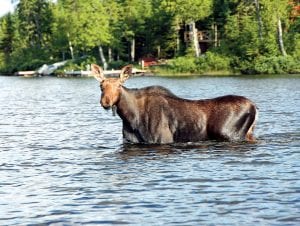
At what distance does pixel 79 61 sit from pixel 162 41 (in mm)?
19002

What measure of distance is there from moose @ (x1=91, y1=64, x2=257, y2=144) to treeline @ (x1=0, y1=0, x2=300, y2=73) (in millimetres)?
67147

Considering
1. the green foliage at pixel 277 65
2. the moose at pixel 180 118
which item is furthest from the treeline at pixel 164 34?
the moose at pixel 180 118

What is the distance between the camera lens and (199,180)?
→ 15.6 metres

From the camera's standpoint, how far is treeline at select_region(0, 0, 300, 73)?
9431 centimetres

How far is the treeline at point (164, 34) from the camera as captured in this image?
9431 cm

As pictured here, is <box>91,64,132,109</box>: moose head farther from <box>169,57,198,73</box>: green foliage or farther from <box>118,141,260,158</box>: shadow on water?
<box>169,57,198,73</box>: green foliage

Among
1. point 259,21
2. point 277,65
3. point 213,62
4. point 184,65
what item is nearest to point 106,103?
point 277,65

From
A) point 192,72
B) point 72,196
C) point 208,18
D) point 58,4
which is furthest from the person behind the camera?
point 58,4

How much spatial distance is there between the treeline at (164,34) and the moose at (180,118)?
67147mm

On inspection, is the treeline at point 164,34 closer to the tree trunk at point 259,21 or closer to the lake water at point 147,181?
the tree trunk at point 259,21

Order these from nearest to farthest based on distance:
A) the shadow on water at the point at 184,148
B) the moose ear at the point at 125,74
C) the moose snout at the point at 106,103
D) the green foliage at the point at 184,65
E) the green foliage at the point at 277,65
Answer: the shadow on water at the point at 184,148 < the moose snout at the point at 106,103 < the moose ear at the point at 125,74 < the green foliage at the point at 277,65 < the green foliage at the point at 184,65

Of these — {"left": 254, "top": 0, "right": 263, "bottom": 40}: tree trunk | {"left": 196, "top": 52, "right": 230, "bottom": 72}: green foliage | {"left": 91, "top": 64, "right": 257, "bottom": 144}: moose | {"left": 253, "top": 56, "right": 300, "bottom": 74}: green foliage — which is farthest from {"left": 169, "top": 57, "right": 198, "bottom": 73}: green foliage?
{"left": 91, "top": 64, "right": 257, "bottom": 144}: moose

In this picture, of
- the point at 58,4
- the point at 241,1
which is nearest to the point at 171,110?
the point at 241,1

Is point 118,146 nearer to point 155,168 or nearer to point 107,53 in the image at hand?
point 155,168
